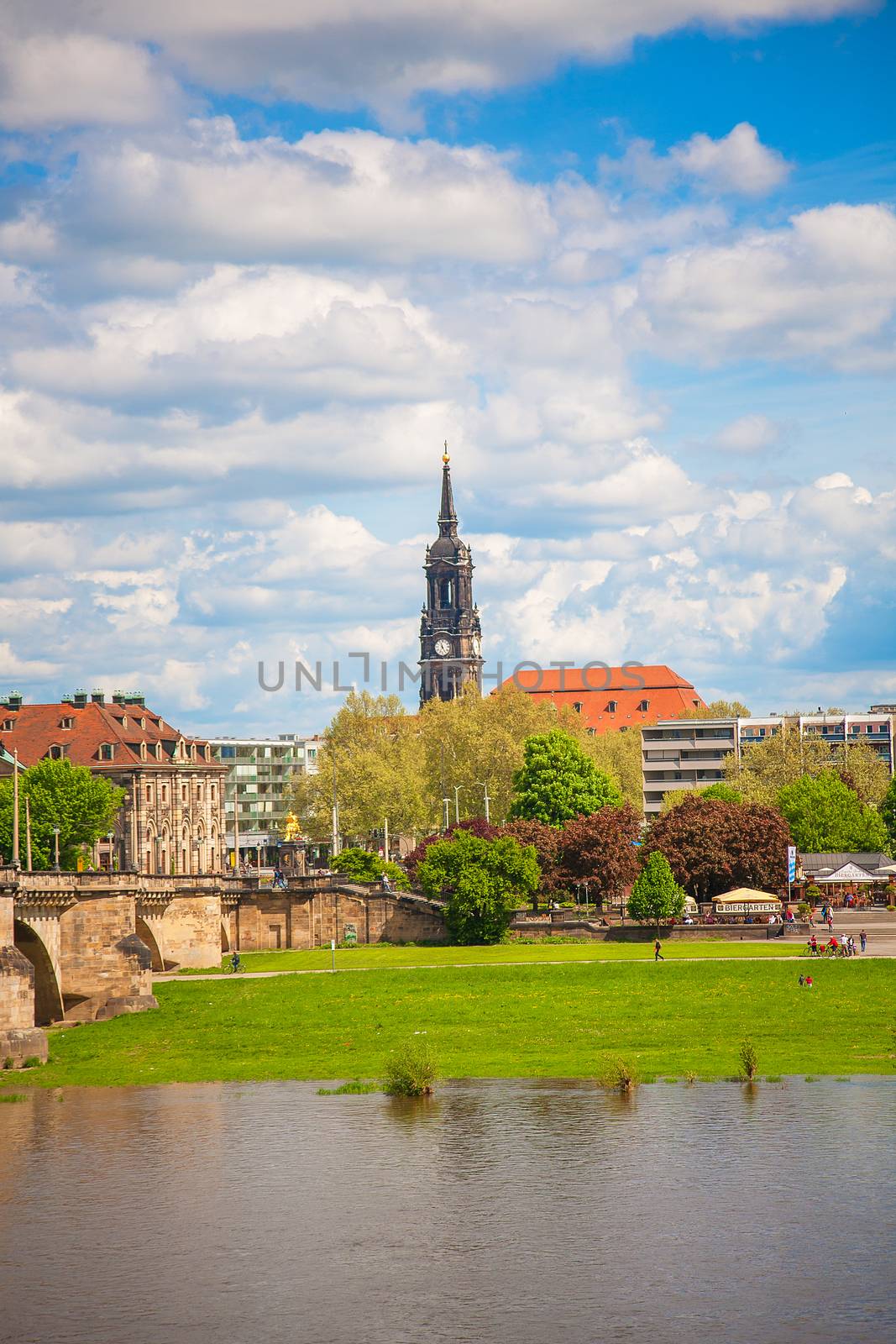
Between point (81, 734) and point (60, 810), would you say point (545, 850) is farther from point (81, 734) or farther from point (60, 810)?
point (81, 734)

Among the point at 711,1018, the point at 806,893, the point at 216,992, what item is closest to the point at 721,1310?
the point at 711,1018

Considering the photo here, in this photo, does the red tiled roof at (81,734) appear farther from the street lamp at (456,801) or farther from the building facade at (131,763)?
the street lamp at (456,801)

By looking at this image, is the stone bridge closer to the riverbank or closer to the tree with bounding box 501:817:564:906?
the riverbank

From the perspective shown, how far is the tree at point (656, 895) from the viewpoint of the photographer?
98562 millimetres

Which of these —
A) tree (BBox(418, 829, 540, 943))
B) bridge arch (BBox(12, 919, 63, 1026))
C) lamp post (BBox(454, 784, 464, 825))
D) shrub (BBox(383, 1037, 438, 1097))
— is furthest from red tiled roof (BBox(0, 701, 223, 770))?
shrub (BBox(383, 1037, 438, 1097))

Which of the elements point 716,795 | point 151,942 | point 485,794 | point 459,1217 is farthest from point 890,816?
point 459,1217

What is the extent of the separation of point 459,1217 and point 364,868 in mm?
87815

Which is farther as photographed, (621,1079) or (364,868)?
(364,868)

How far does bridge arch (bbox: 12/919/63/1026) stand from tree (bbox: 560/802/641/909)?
51984mm

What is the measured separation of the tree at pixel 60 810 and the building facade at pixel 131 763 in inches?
1013

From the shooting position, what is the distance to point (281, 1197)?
39.2 m

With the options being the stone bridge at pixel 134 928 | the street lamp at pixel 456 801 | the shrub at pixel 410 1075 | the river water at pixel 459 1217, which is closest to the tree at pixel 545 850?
the stone bridge at pixel 134 928

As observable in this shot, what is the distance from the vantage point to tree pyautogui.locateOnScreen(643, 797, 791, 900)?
4486 inches

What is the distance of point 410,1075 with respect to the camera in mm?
50438
